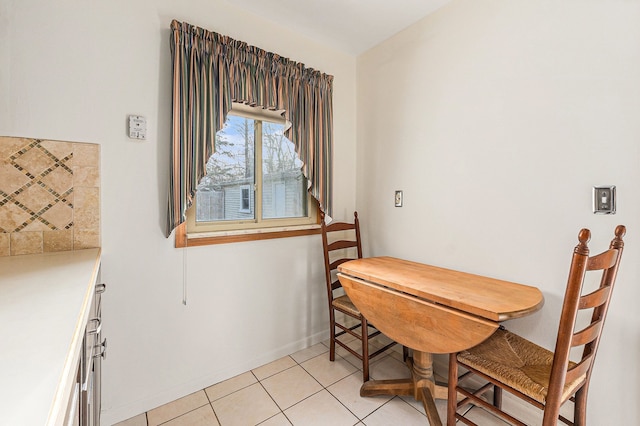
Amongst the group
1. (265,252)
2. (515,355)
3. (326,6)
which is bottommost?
(515,355)

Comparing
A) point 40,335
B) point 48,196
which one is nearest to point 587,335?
point 40,335

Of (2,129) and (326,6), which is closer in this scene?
(2,129)

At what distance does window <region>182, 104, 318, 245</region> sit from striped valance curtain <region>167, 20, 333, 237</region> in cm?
14

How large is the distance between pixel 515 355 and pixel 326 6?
93.8 inches

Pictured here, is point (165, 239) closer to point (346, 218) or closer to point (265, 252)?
point (265, 252)

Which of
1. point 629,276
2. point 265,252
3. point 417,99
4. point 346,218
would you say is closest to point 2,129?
point 265,252

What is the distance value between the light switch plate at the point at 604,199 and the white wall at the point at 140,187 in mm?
1898

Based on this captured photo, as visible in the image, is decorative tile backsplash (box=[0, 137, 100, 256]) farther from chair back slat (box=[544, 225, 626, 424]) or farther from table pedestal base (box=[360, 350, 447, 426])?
chair back slat (box=[544, 225, 626, 424])

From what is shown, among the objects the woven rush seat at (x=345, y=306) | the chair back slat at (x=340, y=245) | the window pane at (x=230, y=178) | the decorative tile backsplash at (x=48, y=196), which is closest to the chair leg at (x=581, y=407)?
the woven rush seat at (x=345, y=306)

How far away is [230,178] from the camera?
2.09m

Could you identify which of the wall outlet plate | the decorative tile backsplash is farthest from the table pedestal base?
the wall outlet plate

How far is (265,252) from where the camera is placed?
220 centimetres

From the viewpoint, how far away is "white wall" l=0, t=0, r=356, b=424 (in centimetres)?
142

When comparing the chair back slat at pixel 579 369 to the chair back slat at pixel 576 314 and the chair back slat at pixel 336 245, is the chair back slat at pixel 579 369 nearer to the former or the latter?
the chair back slat at pixel 576 314
